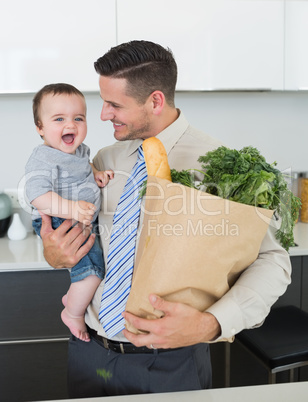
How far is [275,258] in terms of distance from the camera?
118cm

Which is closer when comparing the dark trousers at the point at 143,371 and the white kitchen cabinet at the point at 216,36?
the dark trousers at the point at 143,371

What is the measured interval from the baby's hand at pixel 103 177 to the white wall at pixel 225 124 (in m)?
1.22

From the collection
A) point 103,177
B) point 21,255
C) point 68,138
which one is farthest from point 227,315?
point 21,255

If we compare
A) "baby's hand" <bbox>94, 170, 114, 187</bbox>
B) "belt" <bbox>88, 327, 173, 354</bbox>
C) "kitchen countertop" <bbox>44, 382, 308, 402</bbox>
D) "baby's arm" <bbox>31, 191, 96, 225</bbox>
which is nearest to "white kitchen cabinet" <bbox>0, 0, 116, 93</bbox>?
"baby's hand" <bbox>94, 170, 114, 187</bbox>

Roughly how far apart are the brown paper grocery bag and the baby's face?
1.75ft

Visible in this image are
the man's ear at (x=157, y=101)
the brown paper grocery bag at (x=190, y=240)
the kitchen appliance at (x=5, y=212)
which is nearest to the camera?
the brown paper grocery bag at (x=190, y=240)

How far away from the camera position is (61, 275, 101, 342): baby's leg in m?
1.43

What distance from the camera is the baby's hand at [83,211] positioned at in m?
1.37

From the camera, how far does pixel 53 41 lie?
2146mm

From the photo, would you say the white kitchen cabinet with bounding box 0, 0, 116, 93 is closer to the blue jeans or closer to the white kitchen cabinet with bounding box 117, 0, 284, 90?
the white kitchen cabinet with bounding box 117, 0, 284, 90

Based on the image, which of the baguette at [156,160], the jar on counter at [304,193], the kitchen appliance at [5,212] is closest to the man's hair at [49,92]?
the baguette at [156,160]

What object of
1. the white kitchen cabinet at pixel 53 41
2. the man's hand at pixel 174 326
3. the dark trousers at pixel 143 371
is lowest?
the dark trousers at pixel 143 371

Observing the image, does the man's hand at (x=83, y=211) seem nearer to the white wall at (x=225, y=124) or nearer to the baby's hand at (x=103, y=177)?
the baby's hand at (x=103, y=177)

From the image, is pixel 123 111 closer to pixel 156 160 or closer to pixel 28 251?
pixel 156 160
